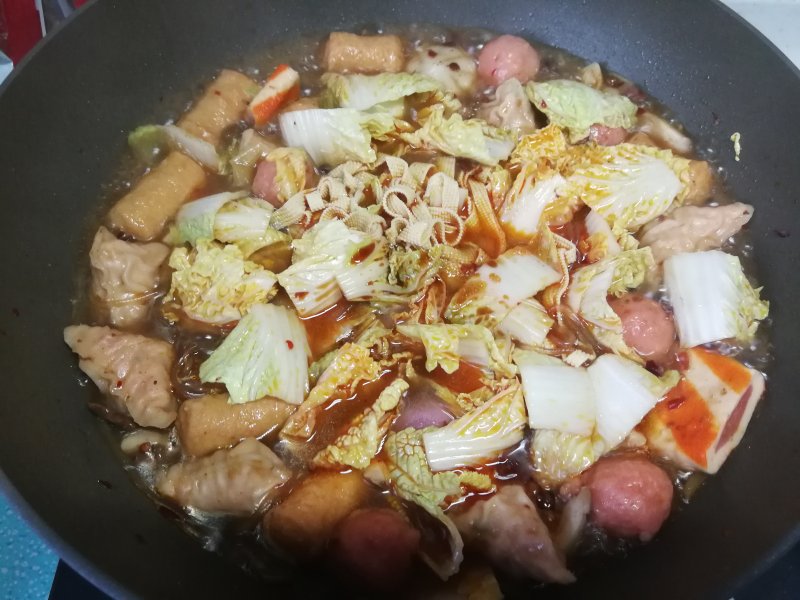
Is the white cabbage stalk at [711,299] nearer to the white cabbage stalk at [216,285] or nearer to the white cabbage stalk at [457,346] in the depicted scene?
the white cabbage stalk at [457,346]

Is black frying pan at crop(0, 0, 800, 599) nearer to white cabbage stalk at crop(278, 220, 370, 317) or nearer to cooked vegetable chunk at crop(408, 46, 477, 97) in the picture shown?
cooked vegetable chunk at crop(408, 46, 477, 97)

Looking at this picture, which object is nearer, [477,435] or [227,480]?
[227,480]

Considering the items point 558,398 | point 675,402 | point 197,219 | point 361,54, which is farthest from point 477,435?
point 361,54

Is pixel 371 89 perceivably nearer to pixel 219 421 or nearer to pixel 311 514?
pixel 219 421

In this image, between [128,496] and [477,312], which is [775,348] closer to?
[477,312]

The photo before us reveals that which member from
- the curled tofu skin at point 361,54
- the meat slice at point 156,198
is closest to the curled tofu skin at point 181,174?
the meat slice at point 156,198

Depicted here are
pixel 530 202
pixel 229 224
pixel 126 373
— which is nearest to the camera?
pixel 126 373
